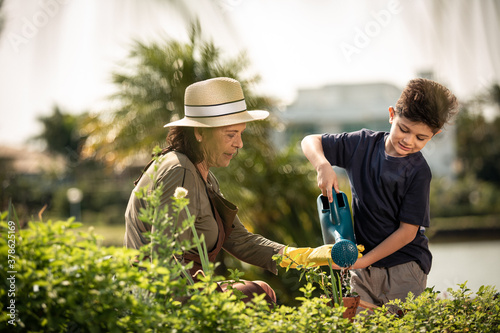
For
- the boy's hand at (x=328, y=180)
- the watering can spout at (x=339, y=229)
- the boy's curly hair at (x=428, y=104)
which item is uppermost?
the boy's curly hair at (x=428, y=104)

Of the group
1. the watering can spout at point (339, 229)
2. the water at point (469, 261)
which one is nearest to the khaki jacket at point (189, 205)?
the watering can spout at point (339, 229)

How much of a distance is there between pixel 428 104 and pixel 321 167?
51cm

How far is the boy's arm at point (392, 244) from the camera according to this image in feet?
7.34

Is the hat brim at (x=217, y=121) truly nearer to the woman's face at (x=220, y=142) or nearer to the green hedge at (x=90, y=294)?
the woman's face at (x=220, y=142)

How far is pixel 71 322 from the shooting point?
154 centimetres

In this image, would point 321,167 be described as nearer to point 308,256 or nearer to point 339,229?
point 339,229

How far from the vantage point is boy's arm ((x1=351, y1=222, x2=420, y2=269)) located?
2236 millimetres

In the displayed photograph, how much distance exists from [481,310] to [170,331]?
Result: 1.15 metres

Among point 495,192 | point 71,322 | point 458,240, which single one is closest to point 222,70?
point 71,322

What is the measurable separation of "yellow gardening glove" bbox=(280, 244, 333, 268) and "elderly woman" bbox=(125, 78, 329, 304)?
0.01 metres

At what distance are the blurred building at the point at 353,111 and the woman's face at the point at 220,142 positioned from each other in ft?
112

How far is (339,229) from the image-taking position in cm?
219

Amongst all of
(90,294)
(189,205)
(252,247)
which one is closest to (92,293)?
(90,294)

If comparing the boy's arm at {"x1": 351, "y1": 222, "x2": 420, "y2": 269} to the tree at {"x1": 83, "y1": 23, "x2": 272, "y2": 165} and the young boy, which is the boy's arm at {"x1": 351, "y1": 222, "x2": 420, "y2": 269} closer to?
the young boy
